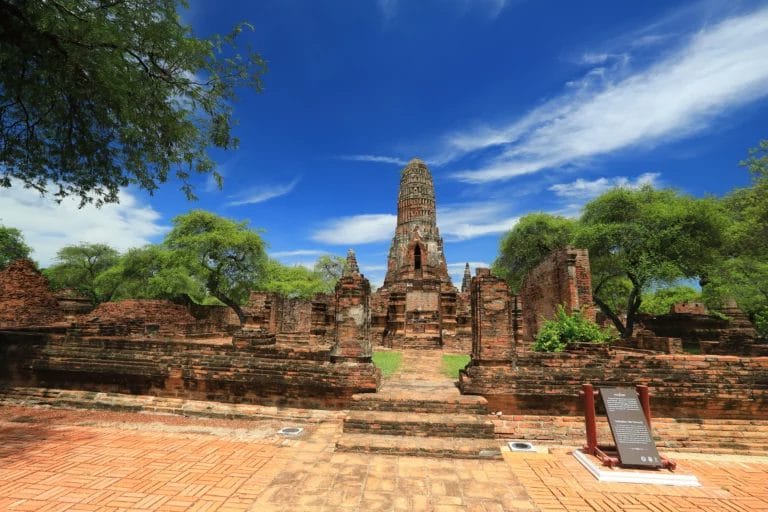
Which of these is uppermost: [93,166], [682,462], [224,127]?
[224,127]

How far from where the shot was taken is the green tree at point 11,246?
118ft

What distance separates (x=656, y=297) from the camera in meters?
38.2

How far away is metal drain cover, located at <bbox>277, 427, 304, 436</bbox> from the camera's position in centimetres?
598

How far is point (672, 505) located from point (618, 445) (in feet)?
3.12

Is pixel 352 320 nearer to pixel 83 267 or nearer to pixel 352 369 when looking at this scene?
pixel 352 369

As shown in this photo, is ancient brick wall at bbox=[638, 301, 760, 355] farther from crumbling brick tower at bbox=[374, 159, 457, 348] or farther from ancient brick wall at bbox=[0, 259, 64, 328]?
ancient brick wall at bbox=[0, 259, 64, 328]

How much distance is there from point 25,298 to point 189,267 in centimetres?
967

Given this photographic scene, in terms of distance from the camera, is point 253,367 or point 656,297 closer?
point 253,367

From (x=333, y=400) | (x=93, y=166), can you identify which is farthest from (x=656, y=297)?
(x=93, y=166)

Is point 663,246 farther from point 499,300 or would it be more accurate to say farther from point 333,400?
point 333,400

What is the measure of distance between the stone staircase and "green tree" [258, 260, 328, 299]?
2580cm

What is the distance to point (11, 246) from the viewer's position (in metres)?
36.9

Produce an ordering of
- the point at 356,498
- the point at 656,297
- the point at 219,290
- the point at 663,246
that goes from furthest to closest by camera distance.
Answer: the point at 656,297
the point at 219,290
the point at 663,246
the point at 356,498

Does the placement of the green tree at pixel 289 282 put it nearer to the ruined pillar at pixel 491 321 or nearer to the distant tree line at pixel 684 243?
the distant tree line at pixel 684 243
